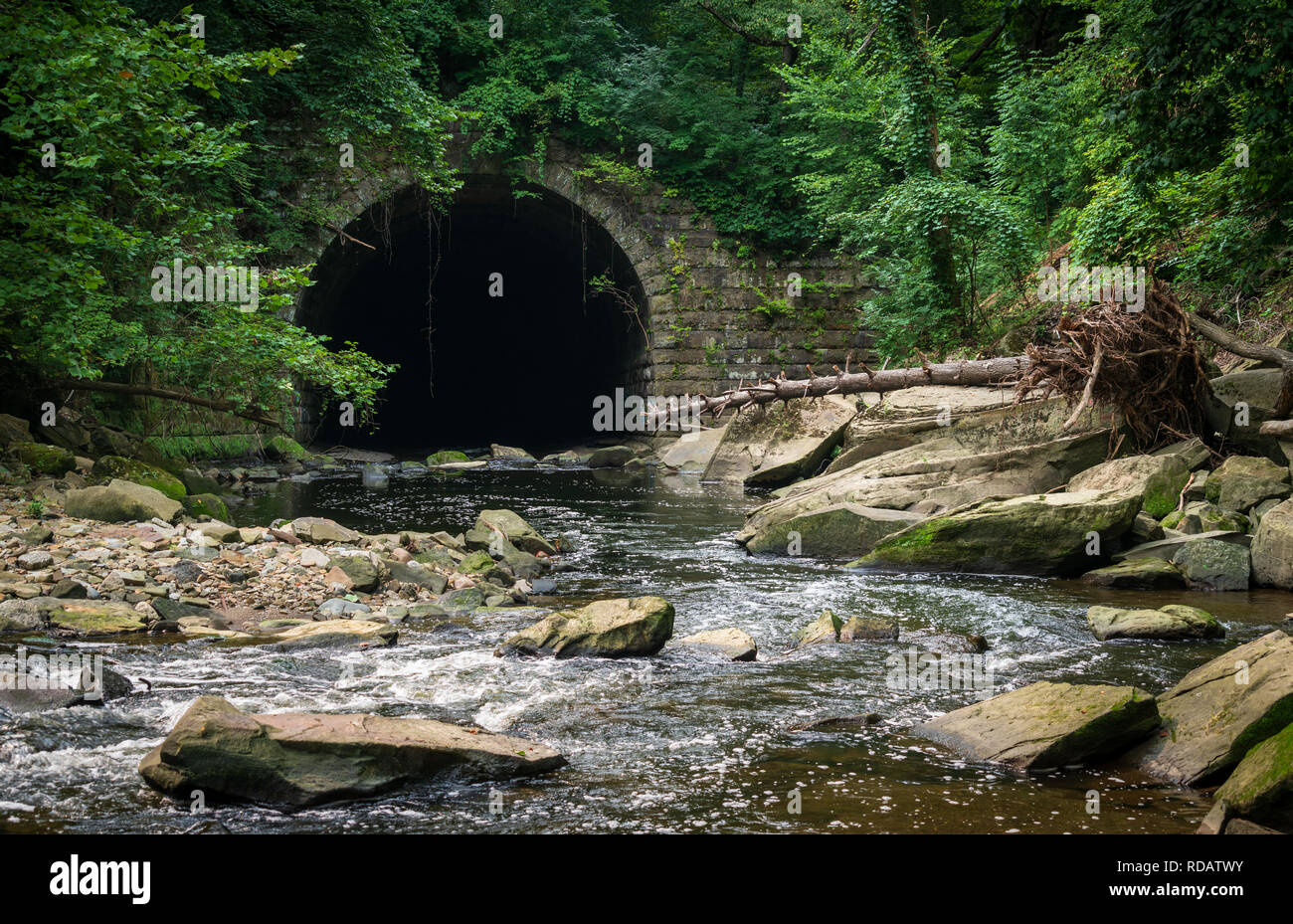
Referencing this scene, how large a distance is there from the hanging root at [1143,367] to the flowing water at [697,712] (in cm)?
301

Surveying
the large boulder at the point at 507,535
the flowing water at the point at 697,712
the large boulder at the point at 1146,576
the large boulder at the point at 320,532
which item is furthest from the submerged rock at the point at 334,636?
the large boulder at the point at 1146,576

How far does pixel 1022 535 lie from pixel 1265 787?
5.21 metres

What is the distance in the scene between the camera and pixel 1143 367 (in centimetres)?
992

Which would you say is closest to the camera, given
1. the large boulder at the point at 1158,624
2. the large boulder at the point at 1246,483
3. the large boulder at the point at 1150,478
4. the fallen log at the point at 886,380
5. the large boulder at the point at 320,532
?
the large boulder at the point at 1158,624

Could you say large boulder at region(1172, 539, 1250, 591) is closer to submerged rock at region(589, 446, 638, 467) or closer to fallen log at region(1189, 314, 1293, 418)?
fallen log at region(1189, 314, 1293, 418)

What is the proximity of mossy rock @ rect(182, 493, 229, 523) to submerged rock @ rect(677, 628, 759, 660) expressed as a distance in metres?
5.70

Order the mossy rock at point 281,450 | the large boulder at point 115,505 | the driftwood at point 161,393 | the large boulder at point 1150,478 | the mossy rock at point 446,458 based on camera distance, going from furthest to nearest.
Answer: the mossy rock at point 446,458
the mossy rock at point 281,450
the driftwood at point 161,393
the large boulder at point 1150,478
the large boulder at point 115,505

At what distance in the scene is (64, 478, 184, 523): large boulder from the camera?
8414mm

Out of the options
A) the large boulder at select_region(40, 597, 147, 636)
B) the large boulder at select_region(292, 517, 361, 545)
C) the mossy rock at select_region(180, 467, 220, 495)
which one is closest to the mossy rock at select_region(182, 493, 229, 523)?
the large boulder at select_region(292, 517, 361, 545)

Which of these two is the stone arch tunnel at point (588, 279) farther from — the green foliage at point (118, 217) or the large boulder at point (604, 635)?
the large boulder at point (604, 635)

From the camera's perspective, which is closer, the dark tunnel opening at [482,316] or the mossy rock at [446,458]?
the mossy rock at [446,458]

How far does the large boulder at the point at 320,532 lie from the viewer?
8828 millimetres

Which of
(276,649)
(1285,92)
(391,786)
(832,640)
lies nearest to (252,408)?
(276,649)

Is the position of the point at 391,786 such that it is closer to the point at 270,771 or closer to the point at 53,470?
the point at 270,771
